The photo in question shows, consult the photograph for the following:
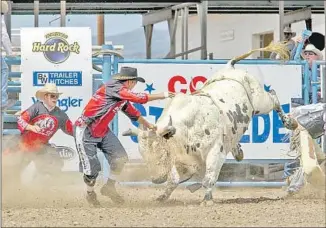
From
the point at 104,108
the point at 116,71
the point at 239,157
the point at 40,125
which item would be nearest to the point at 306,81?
the point at 239,157

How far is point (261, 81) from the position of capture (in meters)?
10.4

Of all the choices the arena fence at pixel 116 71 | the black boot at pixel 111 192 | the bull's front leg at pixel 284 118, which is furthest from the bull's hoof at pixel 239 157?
the black boot at pixel 111 192

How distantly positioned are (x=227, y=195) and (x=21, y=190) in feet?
8.06

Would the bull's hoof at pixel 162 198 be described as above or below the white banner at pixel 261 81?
below

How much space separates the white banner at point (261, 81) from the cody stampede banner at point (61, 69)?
490mm

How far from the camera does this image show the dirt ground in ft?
23.8

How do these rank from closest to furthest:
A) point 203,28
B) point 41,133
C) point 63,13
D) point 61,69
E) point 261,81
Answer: point 41,133, point 61,69, point 261,81, point 63,13, point 203,28

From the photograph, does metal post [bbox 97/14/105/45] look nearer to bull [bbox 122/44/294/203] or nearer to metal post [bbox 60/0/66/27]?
metal post [bbox 60/0/66/27]

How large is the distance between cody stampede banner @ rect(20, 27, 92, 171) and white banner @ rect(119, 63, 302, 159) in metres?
0.49

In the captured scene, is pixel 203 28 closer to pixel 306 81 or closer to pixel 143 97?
pixel 306 81

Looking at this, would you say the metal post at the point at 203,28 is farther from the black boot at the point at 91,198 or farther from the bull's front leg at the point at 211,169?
the black boot at the point at 91,198

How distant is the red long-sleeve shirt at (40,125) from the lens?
9.98 meters

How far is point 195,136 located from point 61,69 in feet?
7.36


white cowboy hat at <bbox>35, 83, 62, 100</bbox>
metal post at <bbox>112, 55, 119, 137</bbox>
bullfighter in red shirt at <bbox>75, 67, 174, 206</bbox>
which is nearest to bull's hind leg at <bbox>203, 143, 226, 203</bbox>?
bullfighter in red shirt at <bbox>75, 67, 174, 206</bbox>
